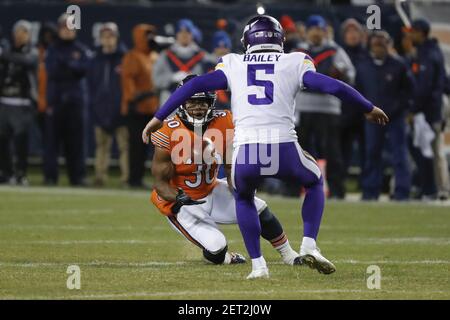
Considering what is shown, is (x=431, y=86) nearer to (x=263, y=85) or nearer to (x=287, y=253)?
(x=287, y=253)

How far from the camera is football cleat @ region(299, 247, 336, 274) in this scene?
8.20m

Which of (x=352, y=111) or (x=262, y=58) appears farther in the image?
(x=352, y=111)

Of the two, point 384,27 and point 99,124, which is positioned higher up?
point 384,27

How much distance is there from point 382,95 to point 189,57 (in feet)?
8.88

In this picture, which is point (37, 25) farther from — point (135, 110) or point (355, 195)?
point (355, 195)

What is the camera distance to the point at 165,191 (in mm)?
9430

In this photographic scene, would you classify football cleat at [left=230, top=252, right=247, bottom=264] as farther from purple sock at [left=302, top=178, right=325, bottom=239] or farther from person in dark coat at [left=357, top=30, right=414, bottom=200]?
person in dark coat at [left=357, top=30, right=414, bottom=200]

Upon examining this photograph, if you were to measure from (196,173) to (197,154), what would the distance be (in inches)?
5.8

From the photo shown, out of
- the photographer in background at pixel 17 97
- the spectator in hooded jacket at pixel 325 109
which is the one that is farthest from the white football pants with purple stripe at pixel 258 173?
the photographer in background at pixel 17 97

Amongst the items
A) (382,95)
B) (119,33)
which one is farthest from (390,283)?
(119,33)

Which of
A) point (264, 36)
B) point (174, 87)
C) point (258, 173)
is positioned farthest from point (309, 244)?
point (174, 87)

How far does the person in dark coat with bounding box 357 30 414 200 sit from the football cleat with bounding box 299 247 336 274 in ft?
24.0

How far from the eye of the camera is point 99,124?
58.2 feet

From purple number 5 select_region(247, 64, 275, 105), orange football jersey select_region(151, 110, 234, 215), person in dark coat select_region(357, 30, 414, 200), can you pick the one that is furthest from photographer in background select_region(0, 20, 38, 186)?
purple number 5 select_region(247, 64, 275, 105)
